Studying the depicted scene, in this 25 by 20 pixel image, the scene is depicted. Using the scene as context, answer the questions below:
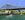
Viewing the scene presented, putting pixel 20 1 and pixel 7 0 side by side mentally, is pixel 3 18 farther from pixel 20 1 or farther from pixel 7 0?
pixel 20 1

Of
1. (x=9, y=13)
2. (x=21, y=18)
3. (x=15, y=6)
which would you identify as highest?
(x=15, y=6)

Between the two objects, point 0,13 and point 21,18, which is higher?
point 0,13

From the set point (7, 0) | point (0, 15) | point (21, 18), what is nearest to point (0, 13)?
point (0, 15)

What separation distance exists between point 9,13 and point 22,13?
0.25m

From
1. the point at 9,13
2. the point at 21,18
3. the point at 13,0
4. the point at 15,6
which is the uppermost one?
the point at 13,0

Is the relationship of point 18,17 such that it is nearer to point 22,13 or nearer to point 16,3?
point 22,13

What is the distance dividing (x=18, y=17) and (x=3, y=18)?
29cm

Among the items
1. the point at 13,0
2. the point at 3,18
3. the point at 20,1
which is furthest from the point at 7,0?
the point at 3,18

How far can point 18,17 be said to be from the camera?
97 cm

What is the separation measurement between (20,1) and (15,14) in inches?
10.7

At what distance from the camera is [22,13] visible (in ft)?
3.13

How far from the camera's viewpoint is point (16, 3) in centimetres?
98

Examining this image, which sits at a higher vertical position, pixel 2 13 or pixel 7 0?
pixel 7 0

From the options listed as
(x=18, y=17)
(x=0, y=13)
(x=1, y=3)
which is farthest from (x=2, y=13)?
(x=18, y=17)
